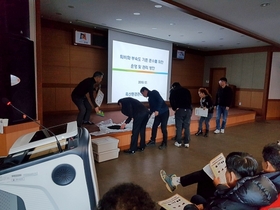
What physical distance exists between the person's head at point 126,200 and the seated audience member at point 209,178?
96cm

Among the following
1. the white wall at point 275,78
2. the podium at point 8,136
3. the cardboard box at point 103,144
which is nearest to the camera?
the podium at point 8,136

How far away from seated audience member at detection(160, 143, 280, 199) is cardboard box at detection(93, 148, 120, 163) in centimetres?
127

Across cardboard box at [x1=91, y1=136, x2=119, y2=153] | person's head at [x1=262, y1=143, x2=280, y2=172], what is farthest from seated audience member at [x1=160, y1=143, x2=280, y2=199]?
cardboard box at [x1=91, y1=136, x2=119, y2=153]

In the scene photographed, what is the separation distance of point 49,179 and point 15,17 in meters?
2.22

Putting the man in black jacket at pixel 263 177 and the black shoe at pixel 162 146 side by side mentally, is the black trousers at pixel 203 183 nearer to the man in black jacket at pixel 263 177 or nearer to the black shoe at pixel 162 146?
the man in black jacket at pixel 263 177

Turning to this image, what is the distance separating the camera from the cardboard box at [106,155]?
10.4 feet

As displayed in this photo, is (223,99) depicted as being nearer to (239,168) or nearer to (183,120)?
(183,120)

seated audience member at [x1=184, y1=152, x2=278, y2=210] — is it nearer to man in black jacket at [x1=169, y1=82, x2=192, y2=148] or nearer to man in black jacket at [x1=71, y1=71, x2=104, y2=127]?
man in black jacket at [x1=169, y1=82, x2=192, y2=148]

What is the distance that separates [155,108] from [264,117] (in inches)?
234

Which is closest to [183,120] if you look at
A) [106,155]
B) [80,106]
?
[106,155]

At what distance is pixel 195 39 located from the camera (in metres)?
7.07

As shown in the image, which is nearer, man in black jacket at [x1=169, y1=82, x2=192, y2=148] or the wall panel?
man in black jacket at [x1=169, y1=82, x2=192, y2=148]

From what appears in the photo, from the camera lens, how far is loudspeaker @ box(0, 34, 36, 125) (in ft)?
7.48

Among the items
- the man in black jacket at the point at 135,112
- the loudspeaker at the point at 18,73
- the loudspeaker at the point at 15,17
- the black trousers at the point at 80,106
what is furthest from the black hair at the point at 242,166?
the black trousers at the point at 80,106
